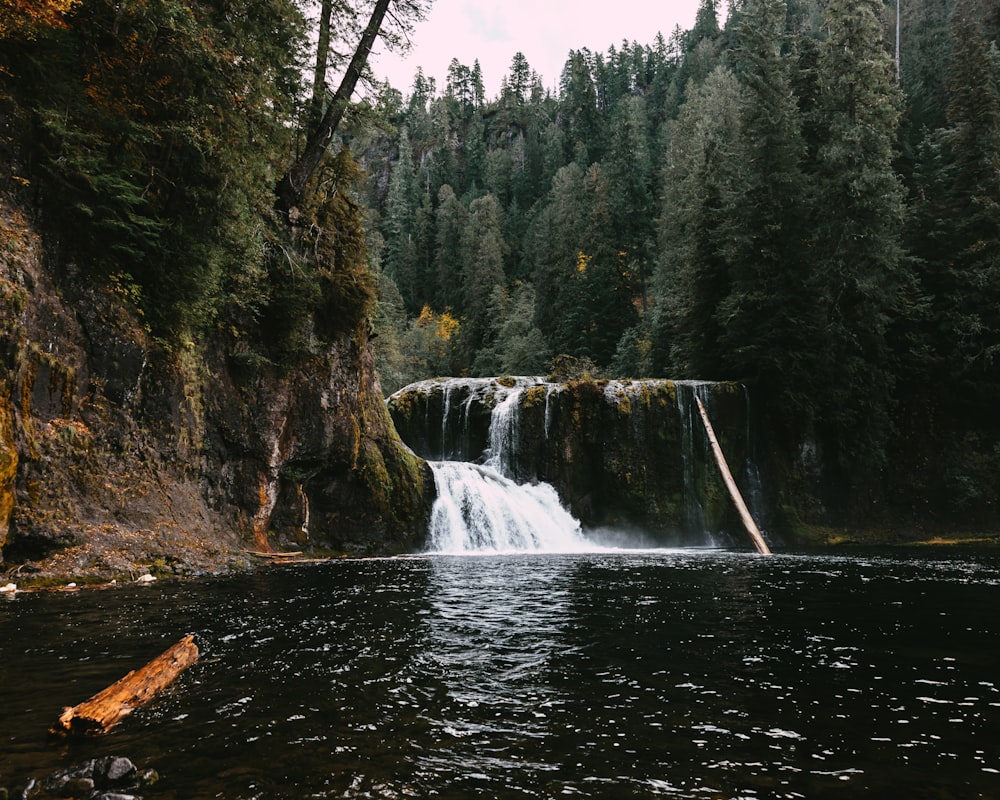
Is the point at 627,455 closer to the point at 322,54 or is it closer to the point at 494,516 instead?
the point at 494,516

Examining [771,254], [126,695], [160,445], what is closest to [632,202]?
[771,254]

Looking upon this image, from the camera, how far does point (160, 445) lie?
12844 mm

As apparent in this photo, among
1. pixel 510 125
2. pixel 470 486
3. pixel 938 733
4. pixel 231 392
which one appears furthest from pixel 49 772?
pixel 510 125

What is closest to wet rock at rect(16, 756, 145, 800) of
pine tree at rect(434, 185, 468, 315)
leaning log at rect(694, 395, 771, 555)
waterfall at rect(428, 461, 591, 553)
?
waterfall at rect(428, 461, 591, 553)

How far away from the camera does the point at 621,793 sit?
136 inches

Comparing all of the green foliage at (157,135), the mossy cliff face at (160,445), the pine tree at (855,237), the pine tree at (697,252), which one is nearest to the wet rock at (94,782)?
the mossy cliff face at (160,445)

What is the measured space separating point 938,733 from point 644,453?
2092 centimetres

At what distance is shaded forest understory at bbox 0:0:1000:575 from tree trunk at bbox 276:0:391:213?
151 mm

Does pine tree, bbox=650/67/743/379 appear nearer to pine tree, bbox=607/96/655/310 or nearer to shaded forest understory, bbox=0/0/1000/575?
shaded forest understory, bbox=0/0/1000/575

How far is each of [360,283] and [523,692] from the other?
1523cm

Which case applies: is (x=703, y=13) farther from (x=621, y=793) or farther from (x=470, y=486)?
(x=621, y=793)

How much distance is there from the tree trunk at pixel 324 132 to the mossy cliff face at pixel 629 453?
1249cm

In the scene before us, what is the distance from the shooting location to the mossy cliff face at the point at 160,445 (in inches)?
391

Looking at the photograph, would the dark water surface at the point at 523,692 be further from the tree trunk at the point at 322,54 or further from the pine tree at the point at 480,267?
the pine tree at the point at 480,267
